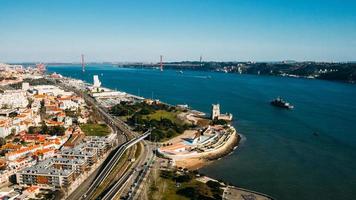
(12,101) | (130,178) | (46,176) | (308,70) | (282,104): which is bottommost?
(130,178)

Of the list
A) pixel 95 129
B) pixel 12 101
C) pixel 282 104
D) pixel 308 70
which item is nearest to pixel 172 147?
pixel 95 129

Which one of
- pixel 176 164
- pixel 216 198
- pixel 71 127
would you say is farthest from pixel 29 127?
pixel 216 198

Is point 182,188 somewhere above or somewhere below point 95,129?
below

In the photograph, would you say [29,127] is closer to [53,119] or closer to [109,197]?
[53,119]

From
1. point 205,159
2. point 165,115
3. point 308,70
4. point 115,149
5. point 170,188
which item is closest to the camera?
point 170,188

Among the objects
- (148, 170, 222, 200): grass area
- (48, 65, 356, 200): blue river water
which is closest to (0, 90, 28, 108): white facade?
(48, 65, 356, 200): blue river water

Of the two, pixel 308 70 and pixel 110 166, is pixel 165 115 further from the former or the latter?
pixel 308 70
